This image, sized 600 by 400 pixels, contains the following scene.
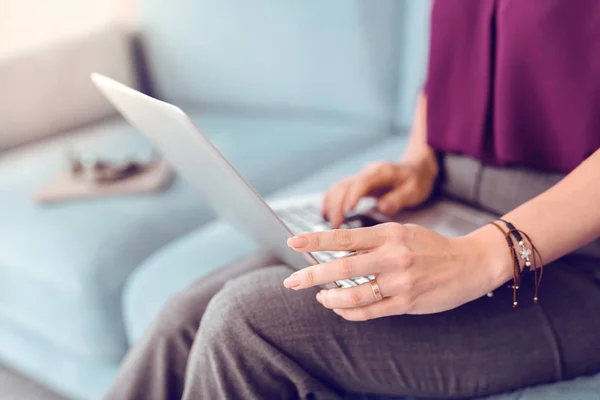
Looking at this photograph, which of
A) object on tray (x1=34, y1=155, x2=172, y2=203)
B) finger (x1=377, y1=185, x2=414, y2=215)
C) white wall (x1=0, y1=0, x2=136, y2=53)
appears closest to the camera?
finger (x1=377, y1=185, x2=414, y2=215)

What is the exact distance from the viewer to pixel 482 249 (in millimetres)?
656

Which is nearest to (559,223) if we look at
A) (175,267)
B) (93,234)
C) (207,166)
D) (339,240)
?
(339,240)

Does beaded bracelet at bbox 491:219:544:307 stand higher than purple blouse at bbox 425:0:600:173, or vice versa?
purple blouse at bbox 425:0:600:173

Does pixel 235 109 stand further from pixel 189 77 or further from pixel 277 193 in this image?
pixel 277 193

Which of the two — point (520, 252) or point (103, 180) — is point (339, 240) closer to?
point (520, 252)

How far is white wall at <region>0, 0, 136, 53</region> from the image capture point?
2.06m

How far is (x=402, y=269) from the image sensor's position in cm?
60

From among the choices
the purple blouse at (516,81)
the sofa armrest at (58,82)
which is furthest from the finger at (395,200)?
the sofa armrest at (58,82)

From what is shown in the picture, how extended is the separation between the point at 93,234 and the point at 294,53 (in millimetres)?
728

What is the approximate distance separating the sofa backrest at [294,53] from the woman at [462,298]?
640 millimetres

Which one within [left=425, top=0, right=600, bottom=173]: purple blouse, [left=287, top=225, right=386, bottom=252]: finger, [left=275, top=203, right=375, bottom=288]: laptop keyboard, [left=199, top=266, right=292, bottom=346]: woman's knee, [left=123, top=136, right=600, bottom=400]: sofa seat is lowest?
[left=123, top=136, right=600, bottom=400]: sofa seat

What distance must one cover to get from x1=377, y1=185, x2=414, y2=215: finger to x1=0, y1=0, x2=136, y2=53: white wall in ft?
4.54

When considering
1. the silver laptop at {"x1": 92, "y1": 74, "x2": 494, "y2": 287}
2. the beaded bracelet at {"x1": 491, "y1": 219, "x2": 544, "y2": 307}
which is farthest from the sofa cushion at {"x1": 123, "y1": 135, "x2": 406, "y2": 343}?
the beaded bracelet at {"x1": 491, "y1": 219, "x2": 544, "y2": 307}

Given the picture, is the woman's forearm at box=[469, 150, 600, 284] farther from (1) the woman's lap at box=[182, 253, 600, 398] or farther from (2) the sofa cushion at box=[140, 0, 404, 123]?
(2) the sofa cushion at box=[140, 0, 404, 123]
